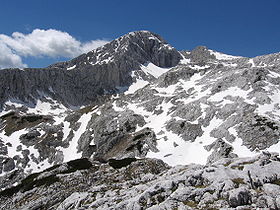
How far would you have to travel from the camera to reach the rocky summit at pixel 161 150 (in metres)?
27.4

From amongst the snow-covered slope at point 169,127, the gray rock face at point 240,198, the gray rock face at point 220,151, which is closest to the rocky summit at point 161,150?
the gray rock face at point 240,198

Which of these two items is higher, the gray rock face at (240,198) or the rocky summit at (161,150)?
the rocky summit at (161,150)

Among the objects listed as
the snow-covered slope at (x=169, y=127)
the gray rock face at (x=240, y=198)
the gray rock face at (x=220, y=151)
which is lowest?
the gray rock face at (x=240, y=198)

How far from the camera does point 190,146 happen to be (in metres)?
77.0

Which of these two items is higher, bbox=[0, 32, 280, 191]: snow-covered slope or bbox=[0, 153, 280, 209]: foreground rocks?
bbox=[0, 32, 280, 191]: snow-covered slope

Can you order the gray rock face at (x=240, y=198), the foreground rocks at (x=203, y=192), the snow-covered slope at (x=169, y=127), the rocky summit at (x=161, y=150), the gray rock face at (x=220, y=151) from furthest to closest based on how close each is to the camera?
the snow-covered slope at (x=169, y=127) → the gray rock face at (x=220, y=151) → the rocky summit at (x=161, y=150) → the foreground rocks at (x=203, y=192) → the gray rock face at (x=240, y=198)

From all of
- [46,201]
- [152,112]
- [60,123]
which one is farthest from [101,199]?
[60,123]

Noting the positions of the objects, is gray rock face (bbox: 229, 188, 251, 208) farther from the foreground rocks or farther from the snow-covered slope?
the snow-covered slope

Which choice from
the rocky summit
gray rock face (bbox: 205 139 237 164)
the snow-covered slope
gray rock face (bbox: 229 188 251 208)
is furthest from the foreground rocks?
the snow-covered slope

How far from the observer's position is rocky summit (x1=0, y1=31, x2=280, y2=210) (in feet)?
90.0

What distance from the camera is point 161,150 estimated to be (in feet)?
254

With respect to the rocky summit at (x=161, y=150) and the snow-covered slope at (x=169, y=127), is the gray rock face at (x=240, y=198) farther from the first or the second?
the snow-covered slope at (x=169, y=127)

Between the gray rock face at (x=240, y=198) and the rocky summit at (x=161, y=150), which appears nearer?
the gray rock face at (x=240, y=198)

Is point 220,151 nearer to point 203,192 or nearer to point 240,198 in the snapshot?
point 203,192
